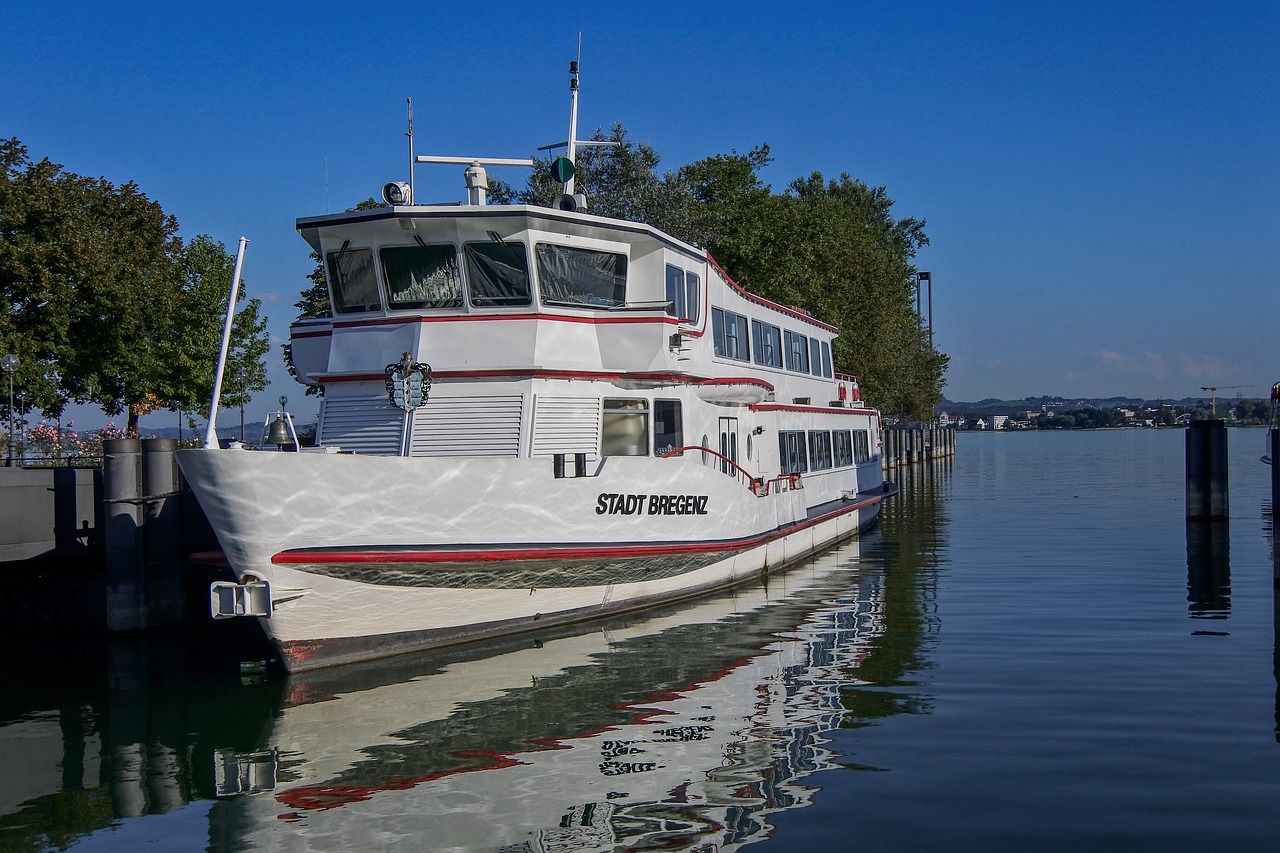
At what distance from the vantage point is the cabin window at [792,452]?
2113cm

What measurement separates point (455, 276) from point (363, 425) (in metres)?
2.22

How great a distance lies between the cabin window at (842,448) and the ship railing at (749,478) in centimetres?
546

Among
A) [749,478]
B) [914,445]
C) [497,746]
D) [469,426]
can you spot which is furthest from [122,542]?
[914,445]

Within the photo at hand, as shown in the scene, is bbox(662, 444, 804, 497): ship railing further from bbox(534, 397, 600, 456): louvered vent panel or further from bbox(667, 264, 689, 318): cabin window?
bbox(667, 264, 689, 318): cabin window

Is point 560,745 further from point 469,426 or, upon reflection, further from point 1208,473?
point 1208,473

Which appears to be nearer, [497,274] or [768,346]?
[497,274]

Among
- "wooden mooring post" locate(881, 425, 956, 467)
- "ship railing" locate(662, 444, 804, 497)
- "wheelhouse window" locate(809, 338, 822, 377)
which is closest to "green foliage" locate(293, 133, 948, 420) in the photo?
"wooden mooring post" locate(881, 425, 956, 467)

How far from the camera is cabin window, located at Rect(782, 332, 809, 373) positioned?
23.1 m

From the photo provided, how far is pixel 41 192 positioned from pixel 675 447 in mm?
18025

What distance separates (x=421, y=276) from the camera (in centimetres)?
1405

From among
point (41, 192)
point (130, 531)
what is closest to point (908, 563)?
point (130, 531)

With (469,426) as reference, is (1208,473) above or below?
below

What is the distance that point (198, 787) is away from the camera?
8.59 meters

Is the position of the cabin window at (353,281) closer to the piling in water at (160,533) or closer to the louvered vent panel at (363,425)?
the louvered vent panel at (363,425)
